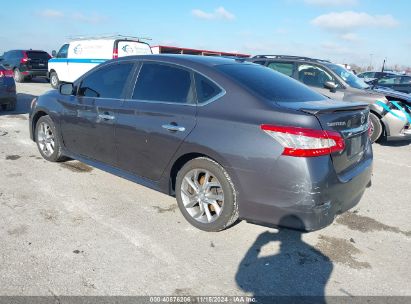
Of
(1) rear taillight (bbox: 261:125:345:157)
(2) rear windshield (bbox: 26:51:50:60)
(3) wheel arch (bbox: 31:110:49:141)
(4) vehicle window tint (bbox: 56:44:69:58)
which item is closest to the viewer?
(1) rear taillight (bbox: 261:125:345:157)

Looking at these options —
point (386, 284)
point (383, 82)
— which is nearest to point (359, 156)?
point (386, 284)

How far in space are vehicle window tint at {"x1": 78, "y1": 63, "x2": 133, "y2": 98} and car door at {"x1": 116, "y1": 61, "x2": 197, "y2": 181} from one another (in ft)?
0.85

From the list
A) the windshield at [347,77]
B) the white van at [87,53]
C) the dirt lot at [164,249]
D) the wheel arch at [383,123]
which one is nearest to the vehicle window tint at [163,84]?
the dirt lot at [164,249]

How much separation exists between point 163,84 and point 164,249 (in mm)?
1728

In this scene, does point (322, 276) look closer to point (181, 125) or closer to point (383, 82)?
point (181, 125)

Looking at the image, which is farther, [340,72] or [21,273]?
[340,72]

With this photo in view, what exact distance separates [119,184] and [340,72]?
19.1 feet

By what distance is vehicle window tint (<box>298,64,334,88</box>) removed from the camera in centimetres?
799

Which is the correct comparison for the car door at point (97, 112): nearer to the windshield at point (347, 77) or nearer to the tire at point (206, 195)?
the tire at point (206, 195)

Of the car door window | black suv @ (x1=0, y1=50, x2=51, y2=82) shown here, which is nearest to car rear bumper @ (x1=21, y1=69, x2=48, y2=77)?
black suv @ (x1=0, y1=50, x2=51, y2=82)

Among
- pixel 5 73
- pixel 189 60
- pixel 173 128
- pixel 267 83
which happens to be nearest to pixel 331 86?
pixel 267 83

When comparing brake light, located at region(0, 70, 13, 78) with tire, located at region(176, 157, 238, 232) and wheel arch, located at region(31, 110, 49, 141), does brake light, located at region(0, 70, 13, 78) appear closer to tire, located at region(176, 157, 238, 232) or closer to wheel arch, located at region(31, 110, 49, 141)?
wheel arch, located at region(31, 110, 49, 141)

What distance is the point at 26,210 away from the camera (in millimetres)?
3857

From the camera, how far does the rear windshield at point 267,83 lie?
3.40 m
